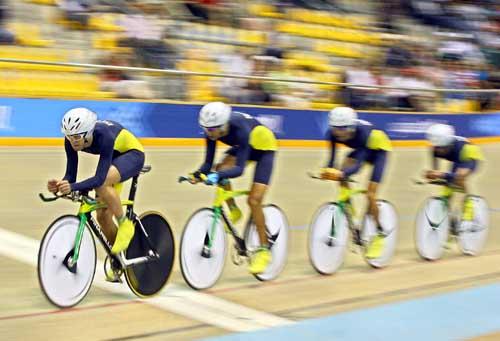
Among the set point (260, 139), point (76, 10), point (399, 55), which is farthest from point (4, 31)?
point (399, 55)

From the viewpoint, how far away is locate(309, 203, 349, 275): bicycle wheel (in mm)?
7402

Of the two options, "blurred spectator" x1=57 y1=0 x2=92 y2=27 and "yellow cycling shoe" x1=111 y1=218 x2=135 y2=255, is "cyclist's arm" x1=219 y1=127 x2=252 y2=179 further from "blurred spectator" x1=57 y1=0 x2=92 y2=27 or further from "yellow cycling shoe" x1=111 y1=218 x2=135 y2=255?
"blurred spectator" x1=57 y1=0 x2=92 y2=27

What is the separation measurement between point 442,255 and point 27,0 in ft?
23.7

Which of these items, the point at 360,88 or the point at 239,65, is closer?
the point at 239,65

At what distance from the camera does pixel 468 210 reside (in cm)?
902

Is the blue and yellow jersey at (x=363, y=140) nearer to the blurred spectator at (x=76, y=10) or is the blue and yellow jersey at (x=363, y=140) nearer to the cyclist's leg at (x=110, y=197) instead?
the cyclist's leg at (x=110, y=197)

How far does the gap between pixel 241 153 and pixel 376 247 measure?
82.0 inches

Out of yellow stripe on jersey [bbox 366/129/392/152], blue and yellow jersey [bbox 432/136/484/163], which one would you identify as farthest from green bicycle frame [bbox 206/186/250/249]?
blue and yellow jersey [bbox 432/136/484/163]

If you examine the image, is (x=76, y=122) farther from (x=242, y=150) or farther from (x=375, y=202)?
(x=375, y=202)

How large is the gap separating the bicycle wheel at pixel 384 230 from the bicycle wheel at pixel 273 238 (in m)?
1.03

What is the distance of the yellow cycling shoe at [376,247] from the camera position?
7855 millimetres

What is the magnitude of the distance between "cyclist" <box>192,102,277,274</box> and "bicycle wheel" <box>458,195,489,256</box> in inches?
113

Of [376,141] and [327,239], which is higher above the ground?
[376,141]

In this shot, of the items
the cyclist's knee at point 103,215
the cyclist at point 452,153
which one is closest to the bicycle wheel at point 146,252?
the cyclist's knee at point 103,215
